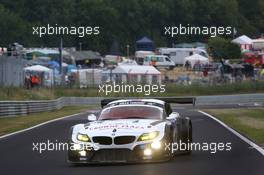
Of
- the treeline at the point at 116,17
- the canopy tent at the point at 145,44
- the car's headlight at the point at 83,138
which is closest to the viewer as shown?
the car's headlight at the point at 83,138

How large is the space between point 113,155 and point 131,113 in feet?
5.37

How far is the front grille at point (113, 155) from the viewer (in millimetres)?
13203

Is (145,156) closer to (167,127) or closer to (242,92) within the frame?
(167,127)

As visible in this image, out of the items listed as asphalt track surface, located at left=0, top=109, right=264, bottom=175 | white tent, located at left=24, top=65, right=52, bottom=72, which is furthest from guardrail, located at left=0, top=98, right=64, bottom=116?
asphalt track surface, located at left=0, top=109, right=264, bottom=175

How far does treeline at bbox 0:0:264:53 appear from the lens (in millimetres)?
72875

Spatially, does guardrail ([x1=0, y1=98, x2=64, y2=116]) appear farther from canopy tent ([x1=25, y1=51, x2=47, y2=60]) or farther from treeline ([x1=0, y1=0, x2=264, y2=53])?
treeline ([x1=0, y1=0, x2=264, y2=53])

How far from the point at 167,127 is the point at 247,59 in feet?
191

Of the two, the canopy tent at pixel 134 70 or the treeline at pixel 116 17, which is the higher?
the treeline at pixel 116 17

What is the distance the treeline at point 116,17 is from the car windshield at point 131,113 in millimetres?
55155

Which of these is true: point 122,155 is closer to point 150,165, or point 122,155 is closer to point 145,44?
point 150,165

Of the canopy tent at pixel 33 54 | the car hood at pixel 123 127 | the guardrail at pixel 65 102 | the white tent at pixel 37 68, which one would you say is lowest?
the guardrail at pixel 65 102

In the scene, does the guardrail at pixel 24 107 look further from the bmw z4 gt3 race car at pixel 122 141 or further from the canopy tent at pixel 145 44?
the canopy tent at pixel 145 44

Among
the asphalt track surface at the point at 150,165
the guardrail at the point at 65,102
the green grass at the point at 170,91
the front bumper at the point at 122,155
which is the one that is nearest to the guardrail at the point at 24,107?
the guardrail at the point at 65,102

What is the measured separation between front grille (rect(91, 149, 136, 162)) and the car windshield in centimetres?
140
